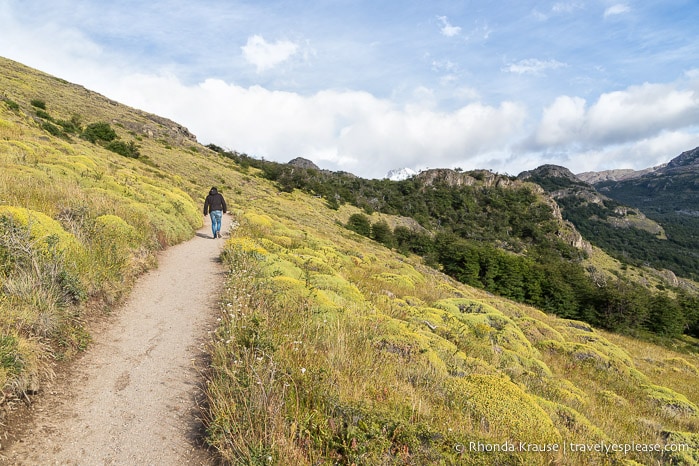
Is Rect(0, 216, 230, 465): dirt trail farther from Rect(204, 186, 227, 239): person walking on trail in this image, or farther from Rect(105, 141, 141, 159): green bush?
Rect(105, 141, 141, 159): green bush

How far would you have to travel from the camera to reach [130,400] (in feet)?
14.7

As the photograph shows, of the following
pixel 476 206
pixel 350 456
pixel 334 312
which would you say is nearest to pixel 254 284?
pixel 334 312

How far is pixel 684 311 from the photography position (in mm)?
58594

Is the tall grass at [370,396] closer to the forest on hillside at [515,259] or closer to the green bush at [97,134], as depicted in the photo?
the green bush at [97,134]

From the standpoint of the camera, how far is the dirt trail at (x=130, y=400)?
11.8ft

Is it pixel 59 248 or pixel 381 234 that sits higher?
pixel 59 248

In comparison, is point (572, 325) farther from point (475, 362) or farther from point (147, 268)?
point (147, 268)

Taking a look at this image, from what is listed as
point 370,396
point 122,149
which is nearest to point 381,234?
point 122,149

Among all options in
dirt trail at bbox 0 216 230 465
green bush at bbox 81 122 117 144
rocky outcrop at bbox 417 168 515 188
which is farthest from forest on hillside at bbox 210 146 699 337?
dirt trail at bbox 0 216 230 465

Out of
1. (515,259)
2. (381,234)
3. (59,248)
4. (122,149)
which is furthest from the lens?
(381,234)

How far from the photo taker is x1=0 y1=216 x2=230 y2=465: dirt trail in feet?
11.8

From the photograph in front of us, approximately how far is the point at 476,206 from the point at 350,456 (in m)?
185

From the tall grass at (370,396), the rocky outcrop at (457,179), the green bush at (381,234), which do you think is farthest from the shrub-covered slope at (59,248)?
the rocky outcrop at (457,179)

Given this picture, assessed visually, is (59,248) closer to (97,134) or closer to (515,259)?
(97,134)
